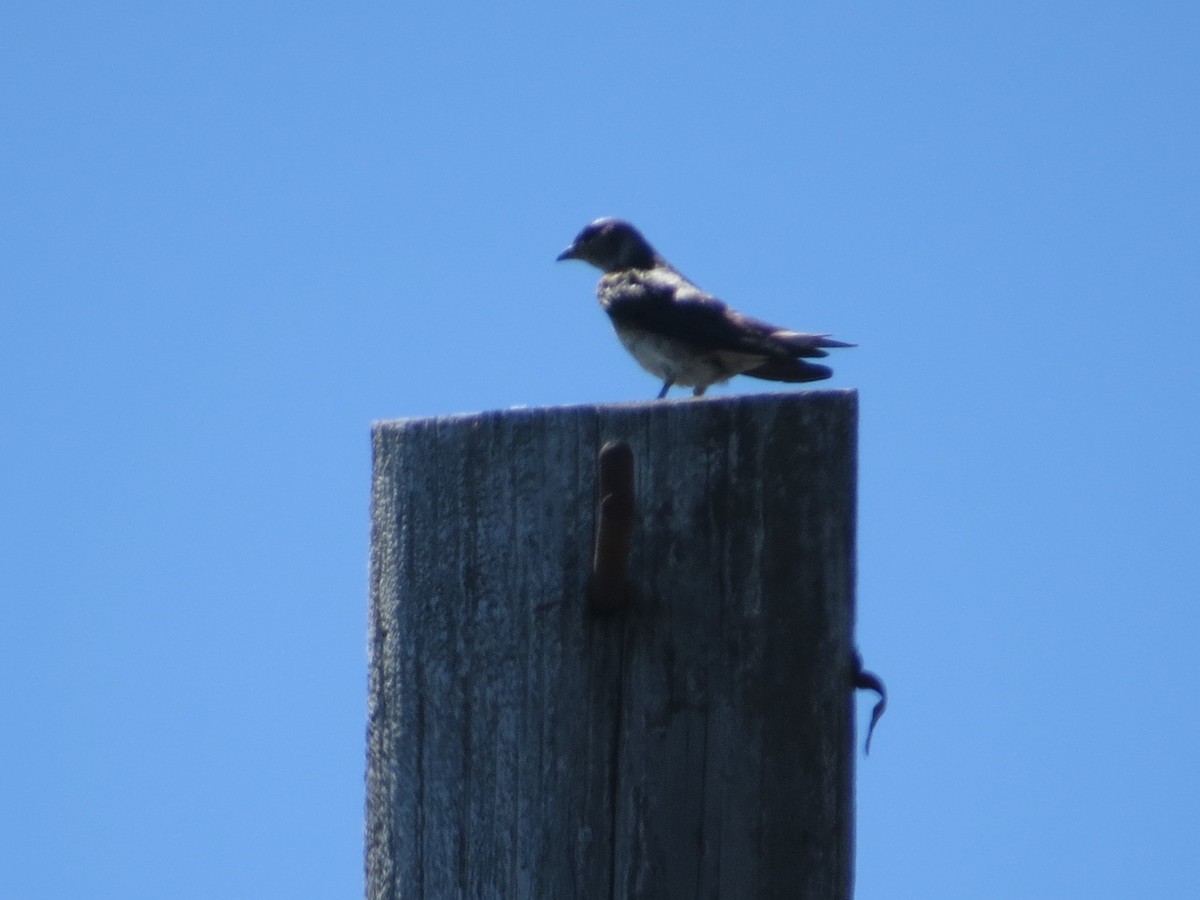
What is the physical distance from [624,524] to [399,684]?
1.48 ft

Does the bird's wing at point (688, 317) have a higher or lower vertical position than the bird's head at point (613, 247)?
lower

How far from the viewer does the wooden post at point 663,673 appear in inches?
85.7

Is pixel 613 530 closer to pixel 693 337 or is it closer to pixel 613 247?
pixel 693 337

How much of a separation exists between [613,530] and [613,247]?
6.89 m

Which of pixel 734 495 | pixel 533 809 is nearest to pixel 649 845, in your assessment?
pixel 533 809

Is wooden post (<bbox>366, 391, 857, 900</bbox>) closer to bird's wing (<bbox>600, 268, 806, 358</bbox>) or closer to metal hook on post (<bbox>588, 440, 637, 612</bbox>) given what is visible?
metal hook on post (<bbox>588, 440, 637, 612</bbox>)

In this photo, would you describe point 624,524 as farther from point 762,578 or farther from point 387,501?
point 387,501

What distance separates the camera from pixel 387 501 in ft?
7.95

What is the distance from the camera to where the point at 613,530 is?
215 centimetres

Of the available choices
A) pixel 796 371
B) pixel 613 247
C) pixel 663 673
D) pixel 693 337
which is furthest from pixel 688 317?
pixel 663 673

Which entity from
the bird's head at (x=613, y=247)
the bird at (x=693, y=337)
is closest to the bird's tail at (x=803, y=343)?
the bird at (x=693, y=337)

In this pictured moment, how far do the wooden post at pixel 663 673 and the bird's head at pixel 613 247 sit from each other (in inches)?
256

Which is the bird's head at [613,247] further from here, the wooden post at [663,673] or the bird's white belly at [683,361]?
the wooden post at [663,673]

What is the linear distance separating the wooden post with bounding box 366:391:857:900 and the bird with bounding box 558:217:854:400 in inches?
129
